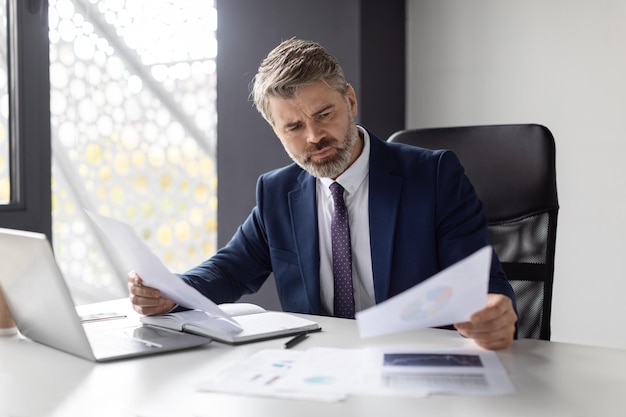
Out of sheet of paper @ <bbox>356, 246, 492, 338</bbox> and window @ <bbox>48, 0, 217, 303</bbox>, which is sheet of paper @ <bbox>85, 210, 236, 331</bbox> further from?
window @ <bbox>48, 0, 217, 303</bbox>

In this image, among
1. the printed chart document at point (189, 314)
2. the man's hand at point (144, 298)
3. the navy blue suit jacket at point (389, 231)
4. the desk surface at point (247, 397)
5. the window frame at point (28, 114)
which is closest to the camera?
the desk surface at point (247, 397)

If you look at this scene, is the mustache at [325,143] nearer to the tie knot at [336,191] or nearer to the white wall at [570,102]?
the tie knot at [336,191]

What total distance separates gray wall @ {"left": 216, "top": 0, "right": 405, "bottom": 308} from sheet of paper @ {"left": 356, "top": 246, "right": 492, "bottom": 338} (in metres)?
2.10

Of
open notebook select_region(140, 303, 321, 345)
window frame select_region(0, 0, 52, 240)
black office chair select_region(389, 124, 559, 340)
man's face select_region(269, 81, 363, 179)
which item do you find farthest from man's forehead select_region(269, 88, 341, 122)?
window frame select_region(0, 0, 52, 240)

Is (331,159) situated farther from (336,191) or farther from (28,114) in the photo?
(28,114)

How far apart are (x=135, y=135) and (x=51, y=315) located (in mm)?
3509

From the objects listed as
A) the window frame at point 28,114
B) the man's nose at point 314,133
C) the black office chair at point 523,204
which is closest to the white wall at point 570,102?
the black office chair at point 523,204

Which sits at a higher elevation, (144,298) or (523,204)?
(523,204)

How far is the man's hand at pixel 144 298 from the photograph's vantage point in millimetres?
1533

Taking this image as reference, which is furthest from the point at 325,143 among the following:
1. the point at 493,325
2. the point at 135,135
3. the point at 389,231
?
the point at 135,135

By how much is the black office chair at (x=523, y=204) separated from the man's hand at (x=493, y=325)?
0.59 m

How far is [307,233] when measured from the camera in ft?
6.04

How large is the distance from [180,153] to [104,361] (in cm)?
373

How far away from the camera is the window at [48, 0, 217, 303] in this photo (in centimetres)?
436
